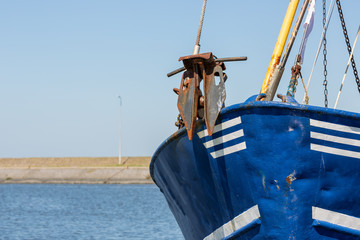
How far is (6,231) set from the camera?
1056 inches

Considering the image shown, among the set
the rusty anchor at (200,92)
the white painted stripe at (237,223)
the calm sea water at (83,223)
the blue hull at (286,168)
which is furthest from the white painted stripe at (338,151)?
the calm sea water at (83,223)

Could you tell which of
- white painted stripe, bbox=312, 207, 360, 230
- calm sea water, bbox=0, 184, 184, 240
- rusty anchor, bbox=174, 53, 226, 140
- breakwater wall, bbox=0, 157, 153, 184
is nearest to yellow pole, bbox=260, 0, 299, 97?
rusty anchor, bbox=174, 53, 226, 140

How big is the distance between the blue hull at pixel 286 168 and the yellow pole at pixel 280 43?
58.9 inches

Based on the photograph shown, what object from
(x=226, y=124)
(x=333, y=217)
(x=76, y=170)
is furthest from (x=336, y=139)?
(x=76, y=170)

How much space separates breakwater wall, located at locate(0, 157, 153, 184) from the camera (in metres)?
70.0

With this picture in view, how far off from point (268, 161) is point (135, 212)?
108 ft

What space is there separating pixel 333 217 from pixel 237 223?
125 cm

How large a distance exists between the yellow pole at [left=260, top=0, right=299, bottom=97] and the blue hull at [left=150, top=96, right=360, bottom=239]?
1497 mm

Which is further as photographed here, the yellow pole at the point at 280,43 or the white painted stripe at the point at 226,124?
the yellow pole at the point at 280,43

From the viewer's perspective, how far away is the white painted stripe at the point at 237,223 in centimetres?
769

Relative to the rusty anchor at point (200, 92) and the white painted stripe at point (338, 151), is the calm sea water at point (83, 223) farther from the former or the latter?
the white painted stripe at point (338, 151)

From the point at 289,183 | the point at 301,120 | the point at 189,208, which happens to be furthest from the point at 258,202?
the point at 189,208

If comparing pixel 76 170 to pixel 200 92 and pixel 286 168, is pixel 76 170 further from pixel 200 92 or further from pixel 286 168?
pixel 286 168

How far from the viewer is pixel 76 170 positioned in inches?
2913
